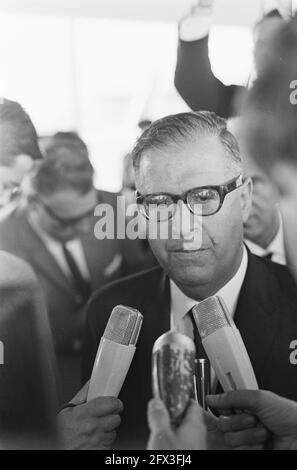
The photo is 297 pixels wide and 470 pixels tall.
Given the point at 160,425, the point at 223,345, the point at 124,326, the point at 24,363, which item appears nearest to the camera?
the point at 160,425

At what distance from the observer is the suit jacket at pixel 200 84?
7.85 ft

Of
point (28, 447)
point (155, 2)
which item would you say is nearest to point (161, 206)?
point (155, 2)

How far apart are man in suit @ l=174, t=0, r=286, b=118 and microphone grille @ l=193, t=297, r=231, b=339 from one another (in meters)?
0.62

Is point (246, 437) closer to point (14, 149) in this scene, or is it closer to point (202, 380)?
point (202, 380)

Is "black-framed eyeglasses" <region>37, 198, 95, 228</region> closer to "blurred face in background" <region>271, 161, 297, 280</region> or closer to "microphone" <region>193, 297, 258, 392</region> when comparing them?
"microphone" <region>193, 297, 258, 392</region>

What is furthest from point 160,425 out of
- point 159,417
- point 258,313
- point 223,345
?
point 258,313

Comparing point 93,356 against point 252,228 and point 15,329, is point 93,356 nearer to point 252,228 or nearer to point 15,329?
point 15,329

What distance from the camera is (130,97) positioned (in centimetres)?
241

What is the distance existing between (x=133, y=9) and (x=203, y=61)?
29 cm

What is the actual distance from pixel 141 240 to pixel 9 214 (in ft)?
1.47

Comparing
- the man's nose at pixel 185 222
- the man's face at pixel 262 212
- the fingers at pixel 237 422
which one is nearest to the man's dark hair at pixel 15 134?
the man's nose at pixel 185 222

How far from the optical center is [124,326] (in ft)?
7.52

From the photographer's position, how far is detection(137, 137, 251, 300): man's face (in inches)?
91.0

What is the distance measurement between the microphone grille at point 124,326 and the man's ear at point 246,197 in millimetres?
478
